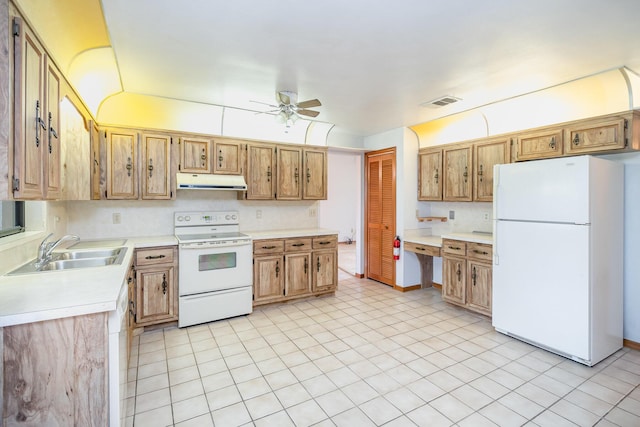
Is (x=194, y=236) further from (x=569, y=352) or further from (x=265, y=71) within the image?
(x=569, y=352)

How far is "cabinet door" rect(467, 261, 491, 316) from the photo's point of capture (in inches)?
144

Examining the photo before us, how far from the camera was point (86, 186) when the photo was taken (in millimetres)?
2881

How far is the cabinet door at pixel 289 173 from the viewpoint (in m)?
4.41

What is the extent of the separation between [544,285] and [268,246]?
118 inches

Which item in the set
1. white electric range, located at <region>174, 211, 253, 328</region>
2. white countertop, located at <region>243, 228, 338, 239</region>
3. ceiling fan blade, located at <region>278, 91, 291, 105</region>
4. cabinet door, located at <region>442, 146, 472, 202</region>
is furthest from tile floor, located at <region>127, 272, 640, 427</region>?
ceiling fan blade, located at <region>278, 91, 291, 105</region>

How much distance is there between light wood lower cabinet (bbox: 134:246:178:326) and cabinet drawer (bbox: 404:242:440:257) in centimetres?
322

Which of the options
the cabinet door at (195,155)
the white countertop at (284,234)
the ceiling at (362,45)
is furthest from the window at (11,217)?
the white countertop at (284,234)

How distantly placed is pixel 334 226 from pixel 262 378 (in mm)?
7366

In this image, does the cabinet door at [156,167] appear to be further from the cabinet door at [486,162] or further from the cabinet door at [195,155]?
the cabinet door at [486,162]

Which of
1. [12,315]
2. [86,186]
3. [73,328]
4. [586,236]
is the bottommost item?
[73,328]

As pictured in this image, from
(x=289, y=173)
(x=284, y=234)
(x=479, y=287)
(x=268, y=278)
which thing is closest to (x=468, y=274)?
(x=479, y=287)

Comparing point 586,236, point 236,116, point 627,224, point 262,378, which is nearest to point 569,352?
point 586,236

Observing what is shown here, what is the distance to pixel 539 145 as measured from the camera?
347 centimetres

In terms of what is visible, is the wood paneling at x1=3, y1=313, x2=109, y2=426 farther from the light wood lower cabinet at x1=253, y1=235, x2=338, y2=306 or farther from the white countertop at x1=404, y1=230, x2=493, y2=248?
the white countertop at x1=404, y1=230, x2=493, y2=248
